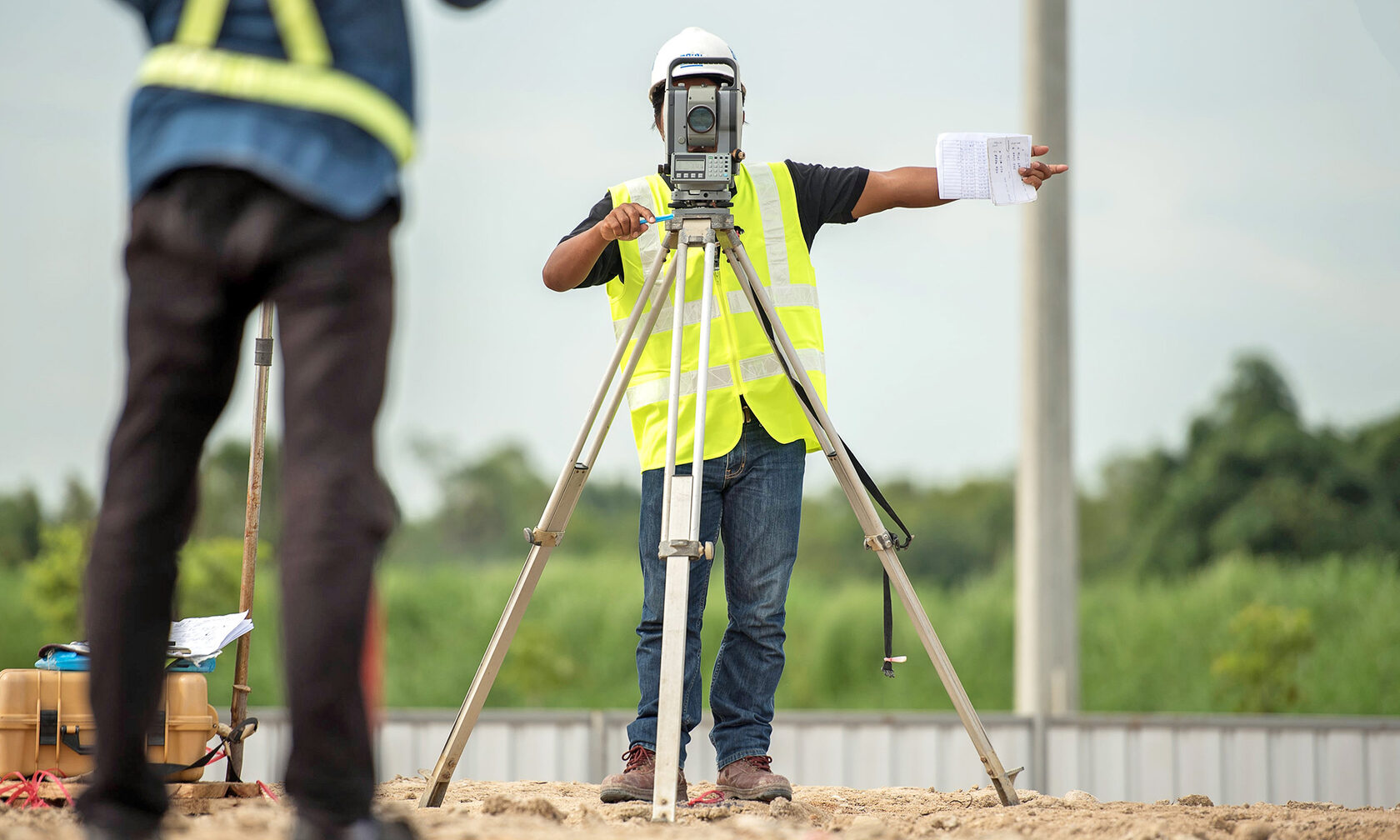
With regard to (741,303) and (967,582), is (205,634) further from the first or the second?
(967,582)

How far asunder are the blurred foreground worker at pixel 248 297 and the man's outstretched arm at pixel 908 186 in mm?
1875

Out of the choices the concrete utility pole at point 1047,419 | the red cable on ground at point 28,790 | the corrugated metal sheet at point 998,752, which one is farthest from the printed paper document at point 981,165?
the concrete utility pole at point 1047,419

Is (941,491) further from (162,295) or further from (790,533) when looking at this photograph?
(162,295)

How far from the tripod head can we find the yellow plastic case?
172 centimetres

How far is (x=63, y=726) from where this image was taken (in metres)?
3.25

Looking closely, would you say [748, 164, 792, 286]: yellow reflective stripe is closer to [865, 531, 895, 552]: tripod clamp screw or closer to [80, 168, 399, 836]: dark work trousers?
[865, 531, 895, 552]: tripod clamp screw

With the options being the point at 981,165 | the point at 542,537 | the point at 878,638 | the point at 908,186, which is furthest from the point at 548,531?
the point at 878,638

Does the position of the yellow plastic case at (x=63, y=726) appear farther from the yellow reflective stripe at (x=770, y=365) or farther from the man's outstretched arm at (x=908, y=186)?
the man's outstretched arm at (x=908, y=186)

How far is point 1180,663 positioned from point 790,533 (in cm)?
1085

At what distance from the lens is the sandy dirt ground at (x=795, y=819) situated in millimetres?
2160

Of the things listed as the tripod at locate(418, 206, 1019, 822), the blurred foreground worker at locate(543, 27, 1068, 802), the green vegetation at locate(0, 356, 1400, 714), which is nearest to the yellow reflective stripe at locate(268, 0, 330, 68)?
the tripod at locate(418, 206, 1019, 822)

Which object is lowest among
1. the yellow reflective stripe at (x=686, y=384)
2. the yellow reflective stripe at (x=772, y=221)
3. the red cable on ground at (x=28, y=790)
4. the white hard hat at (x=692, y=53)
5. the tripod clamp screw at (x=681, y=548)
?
the red cable on ground at (x=28, y=790)

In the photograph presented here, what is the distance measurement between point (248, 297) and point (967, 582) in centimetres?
1319

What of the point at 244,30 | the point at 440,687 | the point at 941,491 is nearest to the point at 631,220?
the point at 244,30
